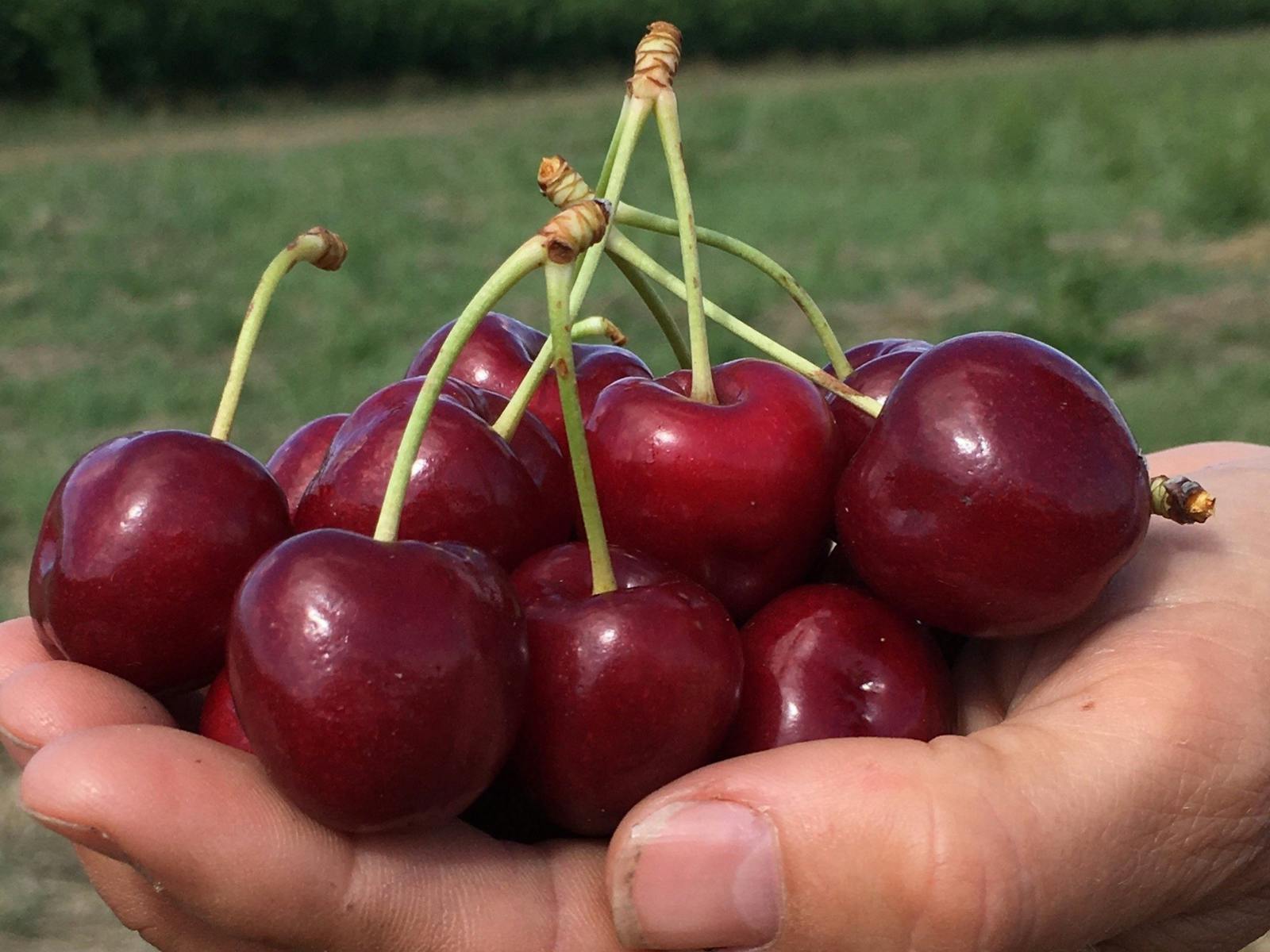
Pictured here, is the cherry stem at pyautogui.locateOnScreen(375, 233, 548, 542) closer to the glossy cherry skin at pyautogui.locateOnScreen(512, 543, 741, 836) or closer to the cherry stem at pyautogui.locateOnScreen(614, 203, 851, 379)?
the glossy cherry skin at pyautogui.locateOnScreen(512, 543, 741, 836)

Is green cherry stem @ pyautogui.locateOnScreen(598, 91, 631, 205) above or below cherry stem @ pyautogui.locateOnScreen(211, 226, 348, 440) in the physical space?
above

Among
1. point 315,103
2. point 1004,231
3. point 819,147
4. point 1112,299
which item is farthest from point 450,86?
point 1112,299

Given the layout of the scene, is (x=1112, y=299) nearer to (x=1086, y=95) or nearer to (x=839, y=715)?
(x=839, y=715)

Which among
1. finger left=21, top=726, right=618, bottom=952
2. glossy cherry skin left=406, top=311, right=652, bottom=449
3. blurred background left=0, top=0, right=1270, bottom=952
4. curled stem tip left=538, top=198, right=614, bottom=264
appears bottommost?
blurred background left=0, top=0, right=1270, bottom=952

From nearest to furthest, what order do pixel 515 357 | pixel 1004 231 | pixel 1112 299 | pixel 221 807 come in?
pixel 221 807, pixel 515 357, pixel 1112 299, pixel 1004 231

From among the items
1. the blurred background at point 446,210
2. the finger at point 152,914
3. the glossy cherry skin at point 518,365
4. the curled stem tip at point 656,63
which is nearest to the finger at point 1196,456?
the glossy cherry skin at point 518,365

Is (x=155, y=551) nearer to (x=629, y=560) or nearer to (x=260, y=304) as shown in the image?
(x=260, y=304)

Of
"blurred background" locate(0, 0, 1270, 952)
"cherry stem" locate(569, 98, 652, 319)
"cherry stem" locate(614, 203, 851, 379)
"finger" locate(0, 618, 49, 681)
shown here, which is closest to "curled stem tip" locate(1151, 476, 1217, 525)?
A: "cherry stem" locate(614, 203, 851, 379)
